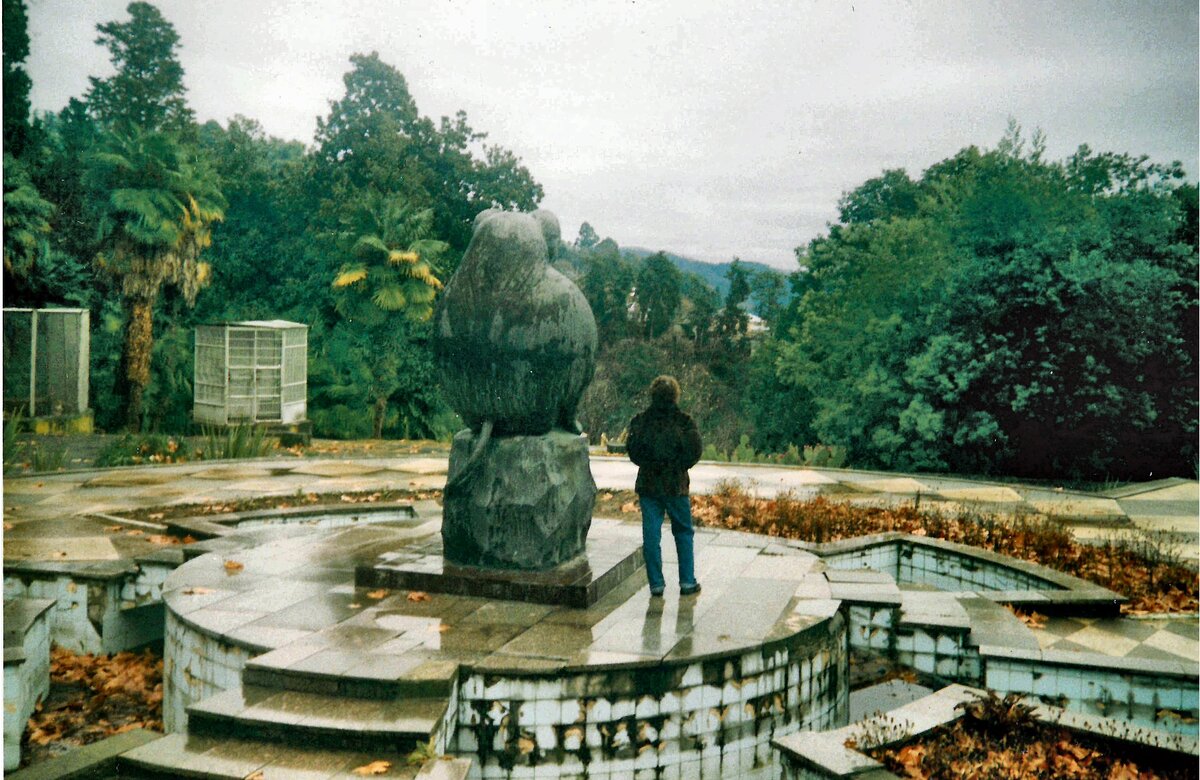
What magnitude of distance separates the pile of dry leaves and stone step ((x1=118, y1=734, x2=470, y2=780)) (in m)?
2.11

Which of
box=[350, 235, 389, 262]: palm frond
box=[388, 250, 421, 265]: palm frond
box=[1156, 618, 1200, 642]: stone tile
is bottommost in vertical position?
box=[1156, 618, 1200, 642]: stone tile

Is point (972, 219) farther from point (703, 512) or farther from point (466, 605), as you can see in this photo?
point (466, 605)

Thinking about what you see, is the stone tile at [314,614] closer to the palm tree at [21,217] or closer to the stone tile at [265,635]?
the stone tile at [265,635]

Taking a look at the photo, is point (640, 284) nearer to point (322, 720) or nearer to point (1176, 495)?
point (1176, 495)

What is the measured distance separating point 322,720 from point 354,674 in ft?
1.12

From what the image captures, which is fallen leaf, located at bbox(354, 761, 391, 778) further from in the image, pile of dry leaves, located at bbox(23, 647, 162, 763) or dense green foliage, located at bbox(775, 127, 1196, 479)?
dense green foliage, located at bbox(775, 127, 1196, 479)

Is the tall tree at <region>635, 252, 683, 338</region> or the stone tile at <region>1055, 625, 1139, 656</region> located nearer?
the stone tile at <region>1055, 625, 1139, 656</region>

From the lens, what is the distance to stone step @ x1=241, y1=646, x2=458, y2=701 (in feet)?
15.0

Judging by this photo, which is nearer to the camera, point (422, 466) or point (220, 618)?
point (220, 618)

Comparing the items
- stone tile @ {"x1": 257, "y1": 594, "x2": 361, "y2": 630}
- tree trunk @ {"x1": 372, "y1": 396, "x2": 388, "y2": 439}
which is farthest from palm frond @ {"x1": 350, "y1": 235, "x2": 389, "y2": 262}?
stone tile @ {"x1": 257, "y1": 594, "x2": 361, "y2": 630}

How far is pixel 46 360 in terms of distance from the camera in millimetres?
19094

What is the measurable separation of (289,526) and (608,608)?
4719 millimetres

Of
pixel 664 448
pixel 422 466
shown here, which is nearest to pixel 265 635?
pixel 664 448

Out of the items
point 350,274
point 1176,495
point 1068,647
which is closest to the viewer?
point 1068,647
